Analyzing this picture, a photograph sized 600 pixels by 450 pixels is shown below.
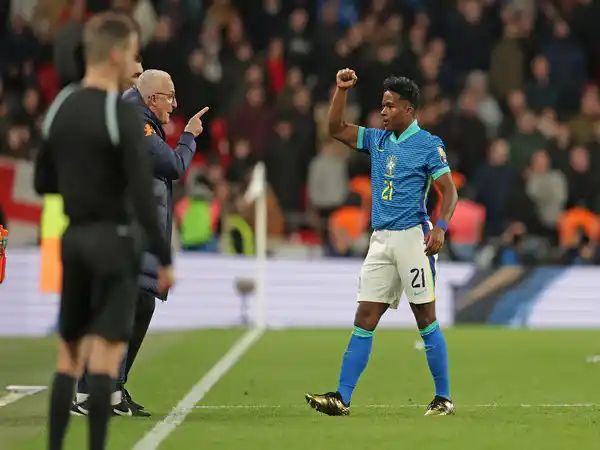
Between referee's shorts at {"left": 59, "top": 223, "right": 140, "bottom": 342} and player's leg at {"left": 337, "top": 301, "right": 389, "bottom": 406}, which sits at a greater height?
referee's shorts at {"left": 59, "top": 223, "right": 140, "bottom": 342}

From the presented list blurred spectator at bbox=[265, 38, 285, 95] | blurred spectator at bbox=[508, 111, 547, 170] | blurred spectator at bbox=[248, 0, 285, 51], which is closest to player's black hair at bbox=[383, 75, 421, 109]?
blurred spectator at bbox=[508, 111, 547, 170]

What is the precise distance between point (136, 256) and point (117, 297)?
0.66 ft

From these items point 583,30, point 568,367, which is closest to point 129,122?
point 568,367

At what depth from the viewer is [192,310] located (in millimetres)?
18688

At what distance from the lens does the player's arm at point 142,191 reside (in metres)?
6.62

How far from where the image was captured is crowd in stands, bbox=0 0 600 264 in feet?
67.6

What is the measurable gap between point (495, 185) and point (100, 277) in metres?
14.7

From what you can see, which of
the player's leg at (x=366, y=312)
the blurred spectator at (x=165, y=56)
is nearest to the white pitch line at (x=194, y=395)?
the player's leg at (x=366, y=312)

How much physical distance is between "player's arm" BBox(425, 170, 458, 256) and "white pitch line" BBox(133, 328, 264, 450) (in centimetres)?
175

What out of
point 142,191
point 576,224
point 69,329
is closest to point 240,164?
point 576,224

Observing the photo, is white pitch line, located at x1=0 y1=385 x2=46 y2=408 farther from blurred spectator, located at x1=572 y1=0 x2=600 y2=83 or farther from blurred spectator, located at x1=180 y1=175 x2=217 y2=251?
blurred spectator, located at x1=572 y1=0 x2=600 y2=83

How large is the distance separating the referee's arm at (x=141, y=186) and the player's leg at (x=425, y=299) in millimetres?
3095

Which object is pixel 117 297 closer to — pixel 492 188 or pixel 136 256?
pixel 136 256

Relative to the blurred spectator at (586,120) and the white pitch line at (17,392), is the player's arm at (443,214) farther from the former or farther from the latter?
the blurred spectator at (586,120)
